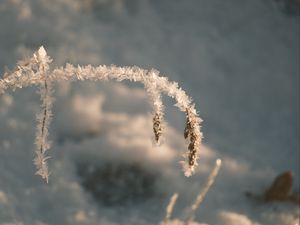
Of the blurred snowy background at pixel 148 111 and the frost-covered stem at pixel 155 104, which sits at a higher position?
the blurred snowy background at pixel 148 111

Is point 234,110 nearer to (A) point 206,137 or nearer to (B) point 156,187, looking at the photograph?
(A) point 206,137

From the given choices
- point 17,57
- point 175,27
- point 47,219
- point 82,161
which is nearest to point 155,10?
point 175,27

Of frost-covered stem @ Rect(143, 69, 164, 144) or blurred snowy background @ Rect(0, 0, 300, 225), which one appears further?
blurred snowy background @ Rect(0, 0, 300, 225)

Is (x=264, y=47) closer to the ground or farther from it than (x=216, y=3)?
closer to the ground

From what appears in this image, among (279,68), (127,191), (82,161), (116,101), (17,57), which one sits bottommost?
(127,191)

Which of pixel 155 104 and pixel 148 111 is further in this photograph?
pixel 148 111

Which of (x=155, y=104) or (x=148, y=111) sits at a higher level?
(x=148, y=111)

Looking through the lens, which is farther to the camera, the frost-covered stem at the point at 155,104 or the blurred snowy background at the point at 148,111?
the blurred snowy background at the point at 148,111

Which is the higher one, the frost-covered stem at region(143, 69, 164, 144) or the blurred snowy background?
the blurred snowy background
